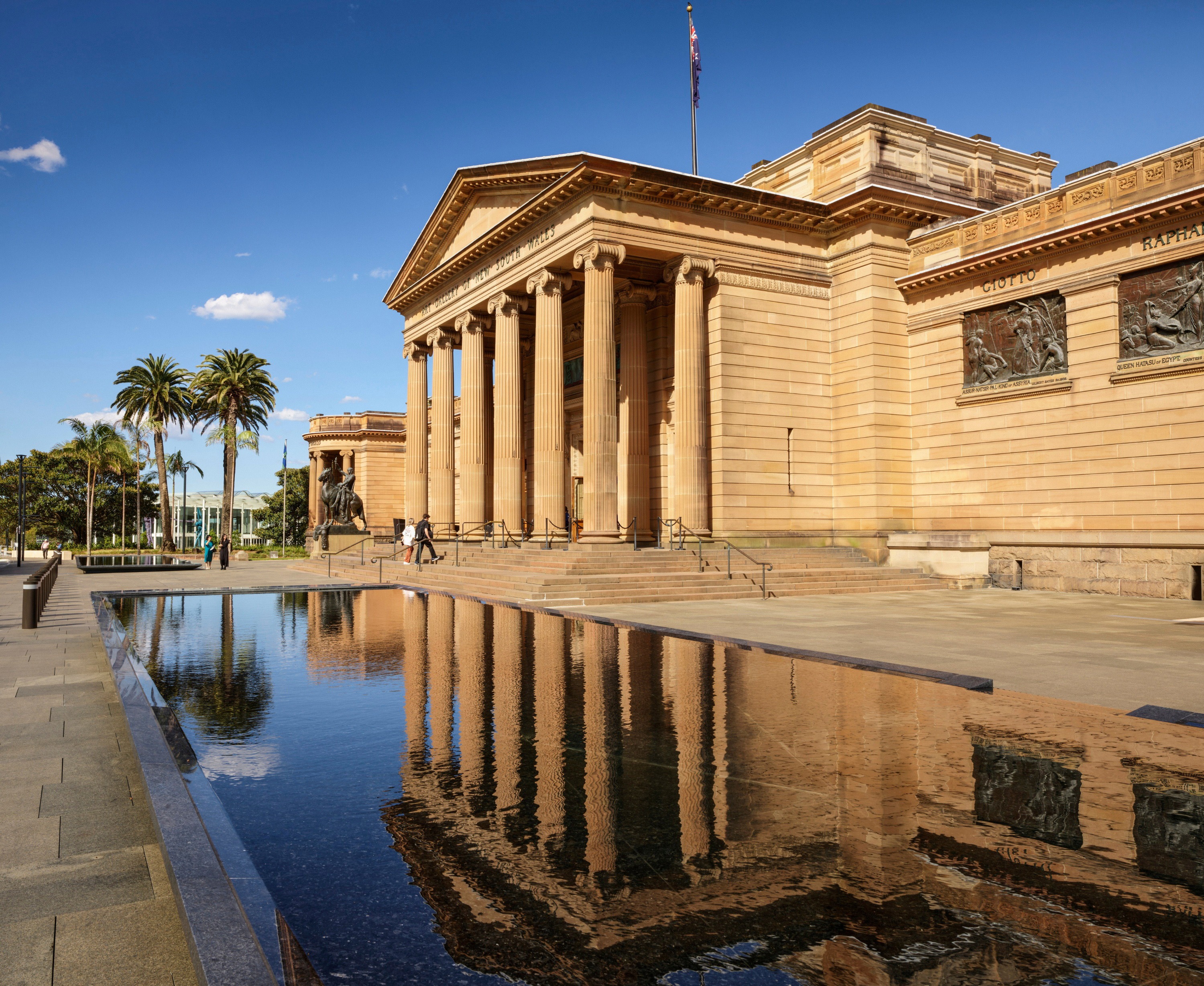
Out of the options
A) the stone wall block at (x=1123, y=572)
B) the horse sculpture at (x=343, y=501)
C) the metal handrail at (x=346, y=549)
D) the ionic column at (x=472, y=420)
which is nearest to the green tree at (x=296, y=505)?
the horse sculpture at (x=343, y=501)

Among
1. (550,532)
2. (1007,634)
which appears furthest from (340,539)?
(1007,634)

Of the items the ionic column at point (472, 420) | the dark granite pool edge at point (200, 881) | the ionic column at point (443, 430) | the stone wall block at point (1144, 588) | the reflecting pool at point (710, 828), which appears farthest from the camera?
the ionic column at point (443, 430)

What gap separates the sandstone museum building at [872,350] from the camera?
2358cm

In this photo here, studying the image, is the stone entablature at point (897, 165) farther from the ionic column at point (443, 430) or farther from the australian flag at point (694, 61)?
the ionic column at point (443, 430)

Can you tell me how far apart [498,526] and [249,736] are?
29.4 metres

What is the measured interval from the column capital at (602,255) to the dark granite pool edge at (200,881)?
2419 cm

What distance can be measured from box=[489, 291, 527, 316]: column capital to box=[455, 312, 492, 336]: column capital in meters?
2.90

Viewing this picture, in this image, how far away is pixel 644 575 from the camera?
2406 cm

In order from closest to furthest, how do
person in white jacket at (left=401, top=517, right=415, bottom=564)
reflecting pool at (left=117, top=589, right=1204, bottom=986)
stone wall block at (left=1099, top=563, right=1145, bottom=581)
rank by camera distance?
reflecting pool at (left=117, top=589, right=1204, bottom=986) → stone wall block at (left=1099, top=563, right=1145, bottom=581) → person in white jacket at (left=401, top=517, right=415, bottom=564)

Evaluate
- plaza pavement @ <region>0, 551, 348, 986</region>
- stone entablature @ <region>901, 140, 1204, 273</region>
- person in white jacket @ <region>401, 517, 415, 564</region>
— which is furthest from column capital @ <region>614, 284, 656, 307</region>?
plaza pavement @ <region>0, 551, 348, 986</region>

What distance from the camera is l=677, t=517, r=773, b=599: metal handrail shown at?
79.0 ft

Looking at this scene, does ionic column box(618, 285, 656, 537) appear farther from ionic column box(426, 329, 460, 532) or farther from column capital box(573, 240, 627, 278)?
ionic column box(426, 329, 460, 532)

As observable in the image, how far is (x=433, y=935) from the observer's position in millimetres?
3635

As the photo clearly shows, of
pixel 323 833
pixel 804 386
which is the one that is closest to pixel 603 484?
pixel 804 386
